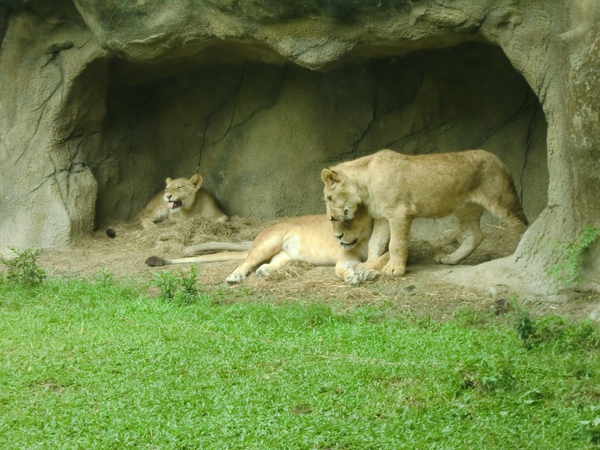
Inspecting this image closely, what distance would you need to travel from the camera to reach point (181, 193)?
14453 mm

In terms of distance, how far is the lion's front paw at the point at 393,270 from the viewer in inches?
391

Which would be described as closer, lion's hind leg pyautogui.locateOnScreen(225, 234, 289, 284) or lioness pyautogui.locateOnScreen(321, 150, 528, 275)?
lioness pyautogui.locateOnScreen(321, 150, 528, 275)

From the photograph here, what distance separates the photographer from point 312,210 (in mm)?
13859

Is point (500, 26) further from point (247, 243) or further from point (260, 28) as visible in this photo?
point (247, 243)

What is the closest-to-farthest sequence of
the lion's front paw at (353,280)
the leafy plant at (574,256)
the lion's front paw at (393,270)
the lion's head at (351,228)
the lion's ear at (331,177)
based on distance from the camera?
the leafy plant at (574,256)
the lion's front paw at (353,280)
the lion's front paw at (393,270)
the lion's ear at (331,177)
the lion's head at (351,228)

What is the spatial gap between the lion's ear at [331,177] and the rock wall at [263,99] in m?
1.27

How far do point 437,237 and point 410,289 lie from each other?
3.04m

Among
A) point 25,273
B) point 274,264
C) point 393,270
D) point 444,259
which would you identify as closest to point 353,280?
point 393,270

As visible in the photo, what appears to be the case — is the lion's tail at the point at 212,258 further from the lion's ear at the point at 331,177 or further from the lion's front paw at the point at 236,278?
the lion's ear at the point at 331,177

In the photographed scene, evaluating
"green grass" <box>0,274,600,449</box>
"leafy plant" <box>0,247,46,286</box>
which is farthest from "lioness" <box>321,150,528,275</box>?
"leafy plant" <box>0,247,46,286</box>

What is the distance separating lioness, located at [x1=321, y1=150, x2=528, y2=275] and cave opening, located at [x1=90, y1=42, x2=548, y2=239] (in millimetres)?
2382

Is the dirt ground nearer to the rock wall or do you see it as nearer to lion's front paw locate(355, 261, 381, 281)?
lion's front paw locate(355, 261, 381, 281)

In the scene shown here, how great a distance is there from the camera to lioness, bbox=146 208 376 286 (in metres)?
10.6

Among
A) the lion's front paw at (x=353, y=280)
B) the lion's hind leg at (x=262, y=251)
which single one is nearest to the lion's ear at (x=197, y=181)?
the lion's hind leg at (x=262, y=251)
